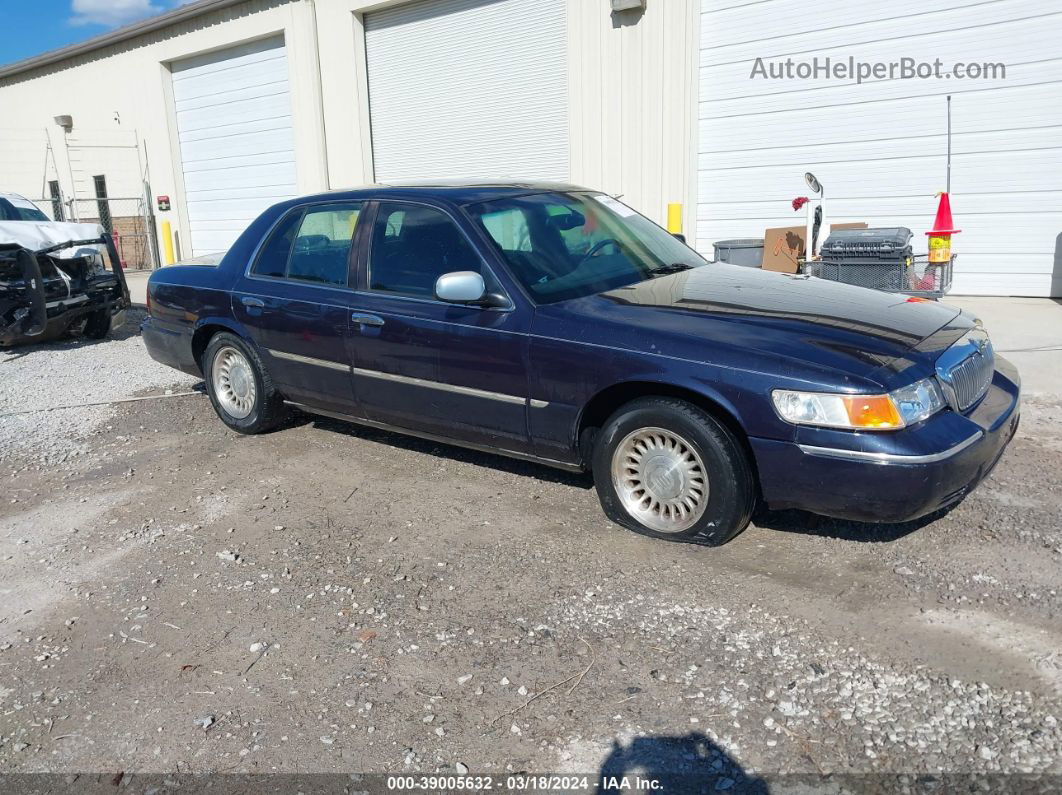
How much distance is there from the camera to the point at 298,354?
5.19 meters

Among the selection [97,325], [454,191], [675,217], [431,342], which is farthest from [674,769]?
[675,217]

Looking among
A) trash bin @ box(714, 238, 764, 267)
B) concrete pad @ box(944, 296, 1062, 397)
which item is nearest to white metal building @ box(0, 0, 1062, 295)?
concrete pad @ box(944, 296, 1062, 397)

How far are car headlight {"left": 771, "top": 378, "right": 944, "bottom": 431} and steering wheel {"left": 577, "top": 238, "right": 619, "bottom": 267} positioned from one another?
5.00 ft

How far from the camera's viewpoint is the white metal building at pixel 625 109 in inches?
372

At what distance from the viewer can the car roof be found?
4715 millimetres

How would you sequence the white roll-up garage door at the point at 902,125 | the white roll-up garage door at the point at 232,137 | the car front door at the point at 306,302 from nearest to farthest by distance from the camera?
the car front door at the point at 306,302
the white roll-up garage door at the point at 902,125
the white roll-up garage door at the point at 232,137

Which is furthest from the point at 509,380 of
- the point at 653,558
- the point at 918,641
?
the point at 918,641

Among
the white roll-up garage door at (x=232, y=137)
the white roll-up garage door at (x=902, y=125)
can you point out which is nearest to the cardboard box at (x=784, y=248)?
the white roll-up garage door at (x=902, y=125)

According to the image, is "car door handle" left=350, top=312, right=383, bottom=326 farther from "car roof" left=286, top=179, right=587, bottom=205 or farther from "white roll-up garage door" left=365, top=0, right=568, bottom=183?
"white roll-up garage door" left=365, top=0, right=568, bottom=183

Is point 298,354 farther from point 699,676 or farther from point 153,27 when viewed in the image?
point 153,27

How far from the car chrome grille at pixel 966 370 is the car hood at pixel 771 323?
7 cm

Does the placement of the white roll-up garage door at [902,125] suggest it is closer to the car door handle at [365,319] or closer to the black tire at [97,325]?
the car door handle at [365,319]

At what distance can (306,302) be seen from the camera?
507cm

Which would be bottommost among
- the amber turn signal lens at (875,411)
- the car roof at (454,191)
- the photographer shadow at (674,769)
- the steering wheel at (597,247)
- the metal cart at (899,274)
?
the photographer shadow at (674,769)
